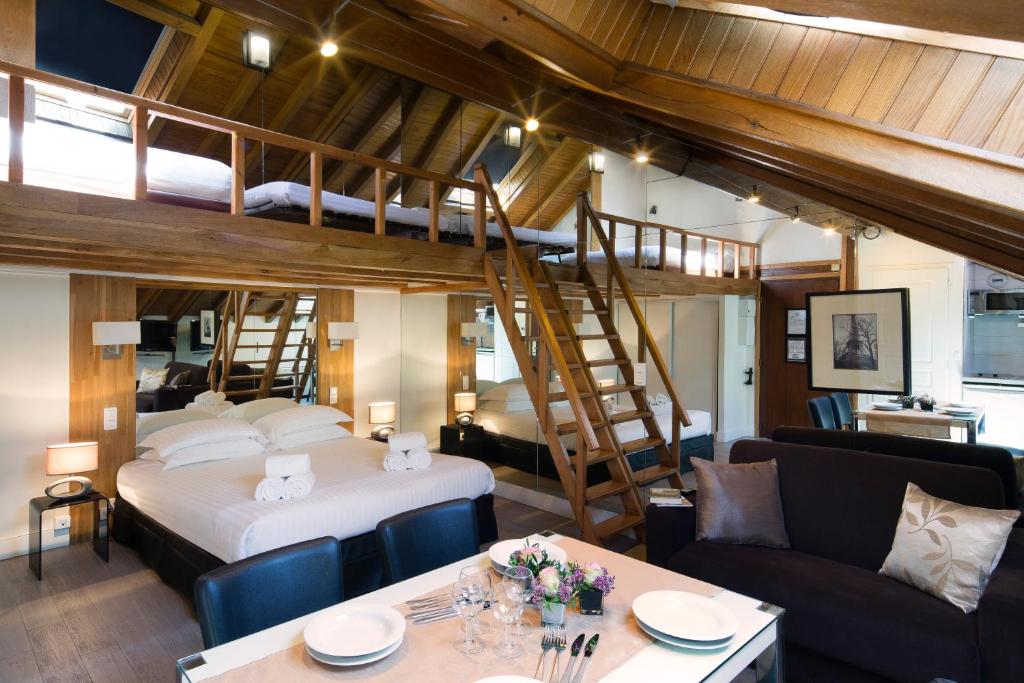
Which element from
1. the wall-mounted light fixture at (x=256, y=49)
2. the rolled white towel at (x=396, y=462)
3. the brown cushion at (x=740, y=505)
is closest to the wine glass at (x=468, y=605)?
the brown cushion at (x=740, y=505)

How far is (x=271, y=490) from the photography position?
318 cm

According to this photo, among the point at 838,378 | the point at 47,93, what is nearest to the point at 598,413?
the point at 838,378

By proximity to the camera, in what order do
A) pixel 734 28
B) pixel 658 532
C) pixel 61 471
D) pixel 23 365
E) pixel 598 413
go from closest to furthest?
pixel 734 28
pixel 658 532
pixel 61 471
pixel 23 365
pixel 598 413

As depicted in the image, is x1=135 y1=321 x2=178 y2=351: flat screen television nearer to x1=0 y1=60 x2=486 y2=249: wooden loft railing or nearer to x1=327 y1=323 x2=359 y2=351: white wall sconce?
x1=327 y1=323 x2=359 y2=351: white wall sconce

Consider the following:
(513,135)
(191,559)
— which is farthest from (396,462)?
(513,135)

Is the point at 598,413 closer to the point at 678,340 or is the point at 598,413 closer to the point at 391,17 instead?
the point at 678,340

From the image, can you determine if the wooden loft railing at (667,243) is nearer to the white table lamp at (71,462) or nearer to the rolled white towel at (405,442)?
the rolled white towel at (405,442)

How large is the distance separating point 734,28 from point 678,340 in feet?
12.1

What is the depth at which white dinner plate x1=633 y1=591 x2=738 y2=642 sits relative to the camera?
62.1 inches

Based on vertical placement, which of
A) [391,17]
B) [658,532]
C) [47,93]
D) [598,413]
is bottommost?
[658,532]

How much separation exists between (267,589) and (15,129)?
7.88ft

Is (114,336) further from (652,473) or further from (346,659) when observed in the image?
(652,473)

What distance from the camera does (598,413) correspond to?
4.24 m

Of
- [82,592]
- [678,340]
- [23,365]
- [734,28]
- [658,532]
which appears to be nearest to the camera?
[734,28]
